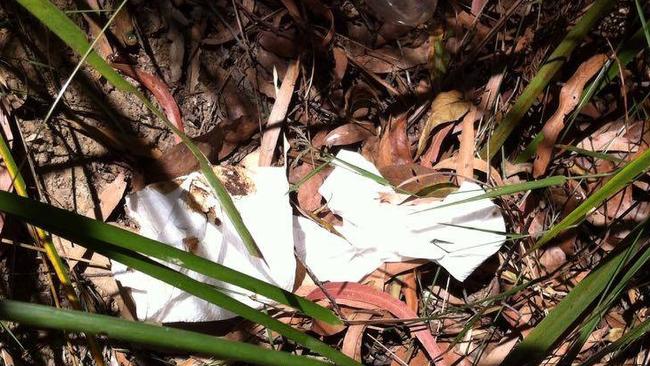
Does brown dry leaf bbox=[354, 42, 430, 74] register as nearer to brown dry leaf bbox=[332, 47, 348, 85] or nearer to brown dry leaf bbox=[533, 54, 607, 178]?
brown dry leaf bbox=[332, 47, 348, 85]

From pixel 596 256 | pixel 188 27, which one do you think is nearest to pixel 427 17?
pixel 188 27

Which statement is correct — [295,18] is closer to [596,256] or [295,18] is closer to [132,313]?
[132,313]

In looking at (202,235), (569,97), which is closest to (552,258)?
(569,97)

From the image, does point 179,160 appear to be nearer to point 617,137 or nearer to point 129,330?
point 129,330

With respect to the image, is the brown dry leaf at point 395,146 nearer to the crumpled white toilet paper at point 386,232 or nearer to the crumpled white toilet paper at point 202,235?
the crumpled white toilet paper at point 386,232

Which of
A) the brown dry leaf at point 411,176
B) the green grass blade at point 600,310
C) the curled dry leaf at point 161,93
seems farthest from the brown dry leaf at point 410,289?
the curled dry leaf at point 161,93
